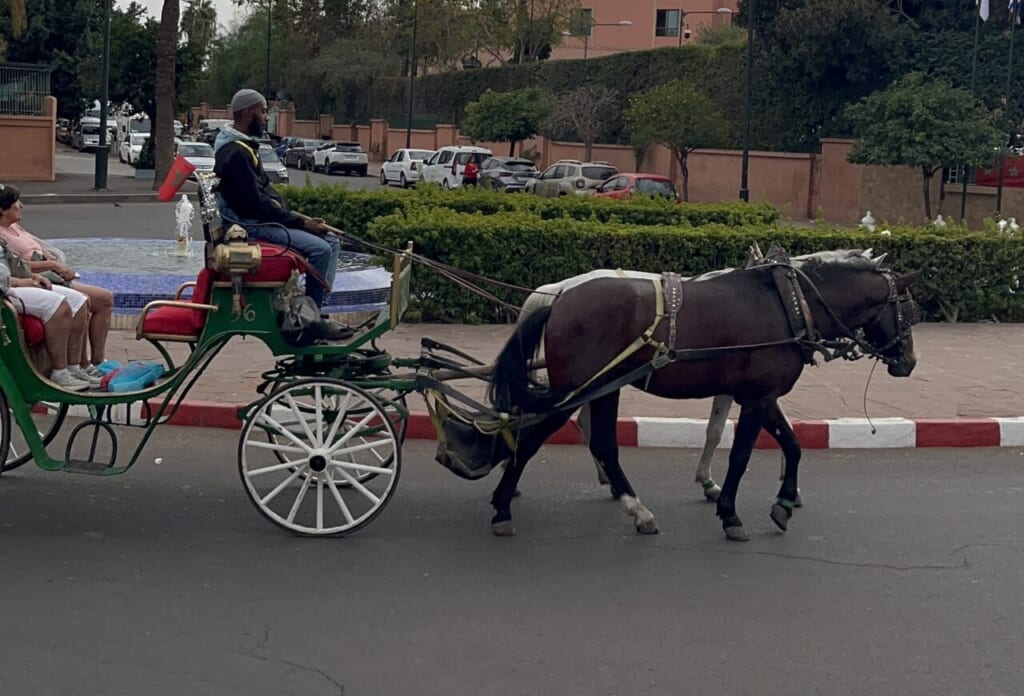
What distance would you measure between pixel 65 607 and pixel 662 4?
7426cm

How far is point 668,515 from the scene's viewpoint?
750cm

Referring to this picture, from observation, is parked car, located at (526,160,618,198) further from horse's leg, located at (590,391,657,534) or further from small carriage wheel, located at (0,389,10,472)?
small carriage wheel, located at (0,389,10,472)

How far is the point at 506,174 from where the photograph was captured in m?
42.7

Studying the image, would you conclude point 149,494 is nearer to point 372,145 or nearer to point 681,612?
point 681,612

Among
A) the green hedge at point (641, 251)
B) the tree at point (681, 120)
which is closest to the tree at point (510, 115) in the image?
the tree at point (681, 120)

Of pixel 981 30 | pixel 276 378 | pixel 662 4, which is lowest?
pixel 276 378

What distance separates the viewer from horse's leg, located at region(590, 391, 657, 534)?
23.1 feet

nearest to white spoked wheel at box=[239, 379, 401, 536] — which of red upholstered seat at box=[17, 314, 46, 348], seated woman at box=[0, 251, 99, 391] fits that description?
seated woman at box=[0, 251, 99, 391]

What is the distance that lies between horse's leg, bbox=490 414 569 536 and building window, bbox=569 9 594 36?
6038cm

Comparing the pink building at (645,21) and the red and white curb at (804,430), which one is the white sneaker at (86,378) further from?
the pink building at (645,21)

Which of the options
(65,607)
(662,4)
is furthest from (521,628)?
(662,4)

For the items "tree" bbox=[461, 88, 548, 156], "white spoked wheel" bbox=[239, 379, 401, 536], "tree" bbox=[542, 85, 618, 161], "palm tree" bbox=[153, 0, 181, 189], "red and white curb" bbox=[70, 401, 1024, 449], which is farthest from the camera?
"tree" bbox=[461, 88, 548, 156]

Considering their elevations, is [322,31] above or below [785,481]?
above

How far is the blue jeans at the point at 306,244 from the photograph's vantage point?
23.4ft
